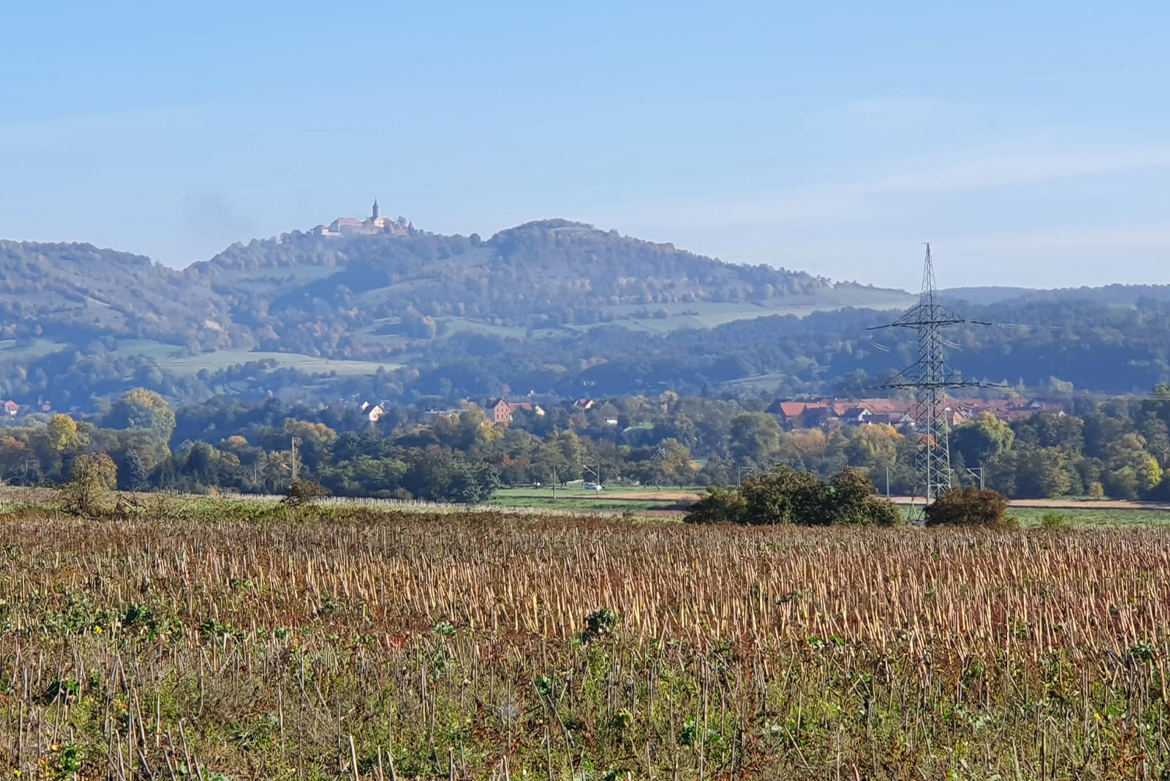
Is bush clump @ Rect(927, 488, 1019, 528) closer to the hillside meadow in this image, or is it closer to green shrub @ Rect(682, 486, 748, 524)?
green shrub @ Rect(682, 486, 748, 524)

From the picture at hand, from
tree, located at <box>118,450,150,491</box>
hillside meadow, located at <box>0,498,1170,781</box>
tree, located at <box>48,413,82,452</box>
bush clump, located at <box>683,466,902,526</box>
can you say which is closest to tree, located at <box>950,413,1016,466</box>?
tree, located at <box>118,450,150,491</box>

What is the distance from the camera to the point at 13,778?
11.4 m

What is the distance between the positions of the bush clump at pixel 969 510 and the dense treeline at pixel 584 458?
43.2m

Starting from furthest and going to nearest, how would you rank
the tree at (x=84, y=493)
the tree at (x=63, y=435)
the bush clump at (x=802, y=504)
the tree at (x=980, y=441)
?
1. the tree at (x=63, y=435)
2. the tree at (x=980, y=441)
3. the tree at (x=84, y=493)
4. the bush clump at (x=802, y=504)

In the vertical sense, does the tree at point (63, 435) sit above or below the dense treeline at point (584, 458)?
above

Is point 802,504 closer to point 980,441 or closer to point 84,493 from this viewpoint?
point 84,493

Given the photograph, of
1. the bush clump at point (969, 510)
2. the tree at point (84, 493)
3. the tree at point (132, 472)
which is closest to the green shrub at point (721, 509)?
the bush clump at point (969, 510)

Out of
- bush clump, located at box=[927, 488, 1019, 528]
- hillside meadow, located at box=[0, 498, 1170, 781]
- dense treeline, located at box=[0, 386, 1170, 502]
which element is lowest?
dense treeline, located at box=[0, 386, 1170, 502]

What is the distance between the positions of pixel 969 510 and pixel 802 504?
5.36 meters

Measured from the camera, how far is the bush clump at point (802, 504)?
4828 centimetres

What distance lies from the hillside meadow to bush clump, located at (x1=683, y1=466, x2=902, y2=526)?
63.9 ft

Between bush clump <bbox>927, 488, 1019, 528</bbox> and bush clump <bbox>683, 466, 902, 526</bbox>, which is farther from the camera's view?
bush clump <bbox>927, 488, 1019, 528</bbox>

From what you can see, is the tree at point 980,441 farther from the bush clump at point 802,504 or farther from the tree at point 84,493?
the tree at point 84,493

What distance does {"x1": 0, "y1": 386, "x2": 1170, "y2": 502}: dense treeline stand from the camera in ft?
346
